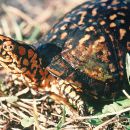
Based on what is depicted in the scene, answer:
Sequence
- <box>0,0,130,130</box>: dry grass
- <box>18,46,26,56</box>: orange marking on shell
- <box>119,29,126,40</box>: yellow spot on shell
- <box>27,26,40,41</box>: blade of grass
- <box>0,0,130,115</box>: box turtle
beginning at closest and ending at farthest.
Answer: <box>0,0,130,130</box>: dry grass
<box>18,46,26,56</box>: orange marking on shell
<box>0,0,130,115</box>: box turtle
<box>119,29,126,40</box>: yellow spot on shell
<box>27,26,40,41</box>: blade of grass

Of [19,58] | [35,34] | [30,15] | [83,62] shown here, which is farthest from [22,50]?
[30,15]

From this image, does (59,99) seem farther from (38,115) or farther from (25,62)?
(25,62)

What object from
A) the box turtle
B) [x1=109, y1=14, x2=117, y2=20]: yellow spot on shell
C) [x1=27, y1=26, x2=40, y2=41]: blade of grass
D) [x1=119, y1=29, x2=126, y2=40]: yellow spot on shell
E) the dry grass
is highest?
[x1=27, y1=26, x2=40, y2=41]: blade of grass

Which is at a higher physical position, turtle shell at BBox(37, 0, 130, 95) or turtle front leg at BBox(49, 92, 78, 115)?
turtle shell at BBox(37, 0, 130, 95)

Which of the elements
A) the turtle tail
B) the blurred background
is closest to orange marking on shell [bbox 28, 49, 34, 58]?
the turtle tail

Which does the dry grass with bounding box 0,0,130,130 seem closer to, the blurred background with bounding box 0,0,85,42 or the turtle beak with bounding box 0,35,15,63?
the blurred background with bounding box 0,0,85,42

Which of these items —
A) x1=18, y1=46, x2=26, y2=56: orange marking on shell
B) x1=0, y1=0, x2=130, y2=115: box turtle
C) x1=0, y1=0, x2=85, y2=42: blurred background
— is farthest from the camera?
x1=0, y1=0, x2=85, y2=42: blurred background

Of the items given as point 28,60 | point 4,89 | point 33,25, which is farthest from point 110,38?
point 33,25

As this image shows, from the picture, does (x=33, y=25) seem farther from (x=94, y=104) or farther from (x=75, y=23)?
(x=94, y=104)
